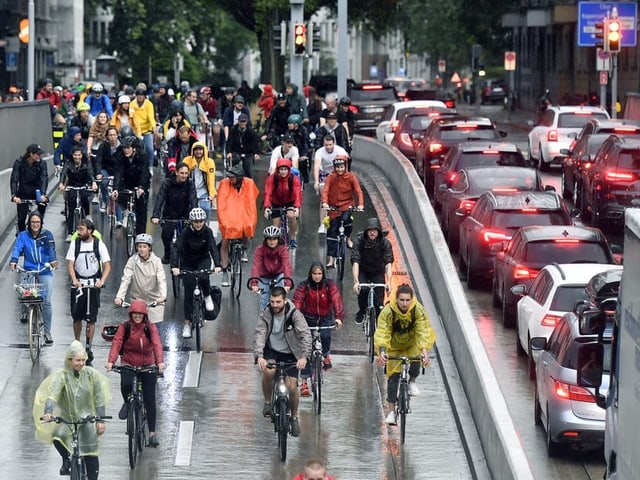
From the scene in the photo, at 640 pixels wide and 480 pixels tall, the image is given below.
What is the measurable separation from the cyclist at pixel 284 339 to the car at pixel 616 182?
13261 mm

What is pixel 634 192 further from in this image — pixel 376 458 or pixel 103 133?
pixel 376 458

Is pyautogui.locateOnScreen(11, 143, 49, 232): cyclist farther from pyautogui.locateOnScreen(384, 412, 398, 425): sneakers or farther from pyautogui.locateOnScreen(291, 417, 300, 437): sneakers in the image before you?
pyautogui.locateOnScreen(291, 417, 300, 437): sneakers

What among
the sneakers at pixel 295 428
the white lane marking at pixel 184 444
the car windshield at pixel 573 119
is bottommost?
the white lane marking at pixel 184 444

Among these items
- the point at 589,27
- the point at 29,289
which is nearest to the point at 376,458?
the point at 29,289

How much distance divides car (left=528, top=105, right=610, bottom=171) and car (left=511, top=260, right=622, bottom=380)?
66.1 ft

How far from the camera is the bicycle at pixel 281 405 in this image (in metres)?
16.5

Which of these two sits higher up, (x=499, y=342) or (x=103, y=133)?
(x=103, y=133)

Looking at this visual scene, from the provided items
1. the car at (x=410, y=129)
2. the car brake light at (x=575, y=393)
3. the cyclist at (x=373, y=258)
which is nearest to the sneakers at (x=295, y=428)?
the car brake light at (x=575, y=393)

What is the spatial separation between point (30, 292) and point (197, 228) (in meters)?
1.96

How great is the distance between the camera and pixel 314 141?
3572 centimetres

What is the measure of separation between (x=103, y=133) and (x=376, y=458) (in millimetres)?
12418

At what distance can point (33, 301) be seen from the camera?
19828 millimetres

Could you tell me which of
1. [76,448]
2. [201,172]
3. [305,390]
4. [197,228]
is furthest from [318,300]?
[201,172]

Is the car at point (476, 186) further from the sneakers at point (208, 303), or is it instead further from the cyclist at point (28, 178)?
the sneakers at point (208, 303)
